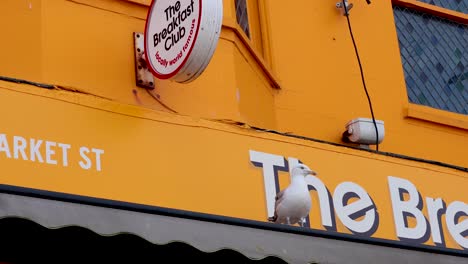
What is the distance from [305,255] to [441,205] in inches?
100

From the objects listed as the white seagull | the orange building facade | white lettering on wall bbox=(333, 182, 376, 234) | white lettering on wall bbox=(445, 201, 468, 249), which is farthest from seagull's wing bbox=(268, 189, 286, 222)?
white lettering on wall bbox=(445, 201, 468, 249)

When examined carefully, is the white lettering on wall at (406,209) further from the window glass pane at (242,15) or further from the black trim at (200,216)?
the window glass pane at (242,15)

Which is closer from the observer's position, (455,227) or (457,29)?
(455,227)

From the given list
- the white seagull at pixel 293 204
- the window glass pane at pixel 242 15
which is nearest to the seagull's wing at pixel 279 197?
the white seagull at pixel 293 204

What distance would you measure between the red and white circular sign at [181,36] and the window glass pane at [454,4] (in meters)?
4.17

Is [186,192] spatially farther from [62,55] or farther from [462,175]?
[462,175]

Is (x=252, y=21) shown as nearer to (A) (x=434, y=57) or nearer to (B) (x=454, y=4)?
(A) (x=434, y=57)

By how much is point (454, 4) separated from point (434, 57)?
2.36 ft

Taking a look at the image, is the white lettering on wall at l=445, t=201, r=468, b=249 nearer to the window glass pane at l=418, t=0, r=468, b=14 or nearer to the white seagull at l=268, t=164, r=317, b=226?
the white seagull at l=268, t=164, r=317, b=226

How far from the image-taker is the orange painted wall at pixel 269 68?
812 cm

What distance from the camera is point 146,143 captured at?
26.1 ft

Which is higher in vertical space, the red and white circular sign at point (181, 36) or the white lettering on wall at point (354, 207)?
the red and white circular sign at point (181, 36)

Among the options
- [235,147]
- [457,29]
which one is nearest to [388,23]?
[457,29]

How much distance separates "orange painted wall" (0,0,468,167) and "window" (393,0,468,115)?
30 centimetres
